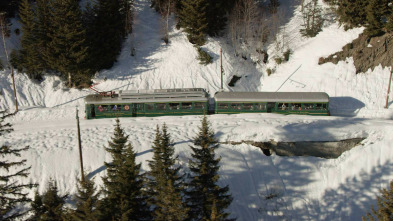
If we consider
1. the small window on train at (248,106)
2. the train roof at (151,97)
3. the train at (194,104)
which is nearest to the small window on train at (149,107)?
the train at (194,104)

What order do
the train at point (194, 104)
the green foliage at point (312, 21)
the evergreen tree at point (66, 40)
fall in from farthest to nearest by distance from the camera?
the green foliage at point (312, 21) → the evergreen tree at point (66, 40) → the train at point (194, 104)

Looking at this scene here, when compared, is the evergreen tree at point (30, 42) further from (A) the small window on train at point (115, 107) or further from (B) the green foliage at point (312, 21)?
(B) the green foliage at point (312, 21)

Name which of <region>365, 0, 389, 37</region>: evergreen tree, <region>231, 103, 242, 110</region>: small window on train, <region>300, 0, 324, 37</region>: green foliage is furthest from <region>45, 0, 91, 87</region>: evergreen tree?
<region>365, 0, 389, 37</region>: evergreen tree

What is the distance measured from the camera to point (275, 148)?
1099 inches

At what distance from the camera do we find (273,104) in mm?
33406

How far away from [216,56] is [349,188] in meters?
27.5

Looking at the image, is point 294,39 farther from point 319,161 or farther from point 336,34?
point 319,161

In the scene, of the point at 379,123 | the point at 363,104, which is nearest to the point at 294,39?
the point at 363,104

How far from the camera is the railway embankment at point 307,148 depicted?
2789cm

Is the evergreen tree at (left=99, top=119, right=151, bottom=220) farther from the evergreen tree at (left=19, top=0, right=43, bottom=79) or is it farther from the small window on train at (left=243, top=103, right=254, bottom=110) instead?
the evergreen tree at (left=19, top=0, right=43, bottom=79)

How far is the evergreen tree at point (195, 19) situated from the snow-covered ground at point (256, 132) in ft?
10.3

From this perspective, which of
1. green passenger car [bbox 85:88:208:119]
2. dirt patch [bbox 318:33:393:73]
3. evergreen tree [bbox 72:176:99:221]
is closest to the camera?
evergreen tree [bbox 72:176:99:221]

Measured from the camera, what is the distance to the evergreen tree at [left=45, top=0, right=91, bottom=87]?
37.6 m

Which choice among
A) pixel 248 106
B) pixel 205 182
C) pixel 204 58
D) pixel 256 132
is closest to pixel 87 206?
pixel 205 182
